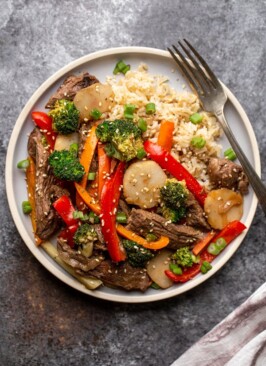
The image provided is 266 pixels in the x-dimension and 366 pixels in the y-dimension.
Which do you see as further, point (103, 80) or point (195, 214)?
point (103, 80)

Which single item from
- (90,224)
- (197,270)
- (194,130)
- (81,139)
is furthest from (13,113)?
(197,270)

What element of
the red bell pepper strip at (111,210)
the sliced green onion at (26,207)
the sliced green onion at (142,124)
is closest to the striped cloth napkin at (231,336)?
the red bell pepper strip at (111,210)

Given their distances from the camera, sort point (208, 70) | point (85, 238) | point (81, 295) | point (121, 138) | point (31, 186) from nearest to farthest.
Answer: point (121, 138) < point (85, 238) < point (208, 70) < point (31, 186) < point (81, 295)

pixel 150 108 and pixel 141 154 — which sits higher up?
pixel 150 108

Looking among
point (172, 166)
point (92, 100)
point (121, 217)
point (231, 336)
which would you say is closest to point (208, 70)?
point (172, 166)

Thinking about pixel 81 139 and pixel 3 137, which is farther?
pixel 3 137

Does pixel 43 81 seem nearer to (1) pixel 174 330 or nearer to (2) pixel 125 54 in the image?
(2) pixel 125 54

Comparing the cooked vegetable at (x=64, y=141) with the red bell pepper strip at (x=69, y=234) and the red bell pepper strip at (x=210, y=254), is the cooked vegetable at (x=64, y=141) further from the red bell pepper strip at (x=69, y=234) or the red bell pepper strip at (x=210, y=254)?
the red bell pepper strip at (x=210, y=254)

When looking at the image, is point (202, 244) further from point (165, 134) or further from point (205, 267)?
point (165, 134)
